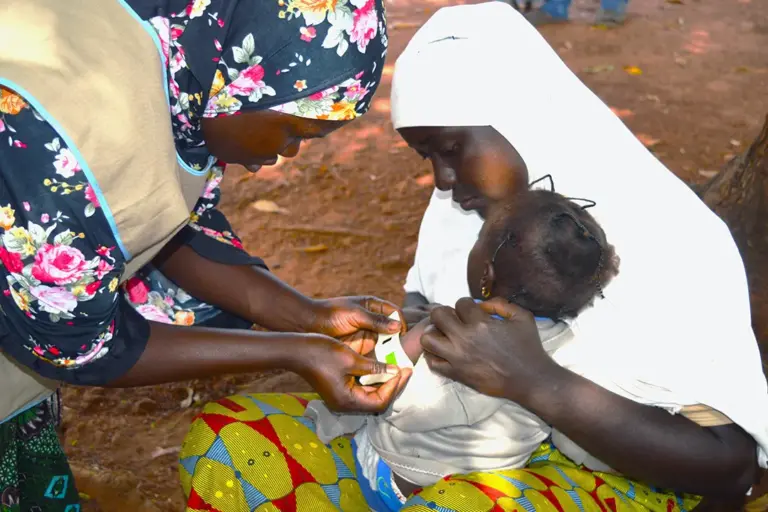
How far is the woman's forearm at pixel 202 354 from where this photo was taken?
173cm

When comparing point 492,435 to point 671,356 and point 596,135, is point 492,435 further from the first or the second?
point 596,135

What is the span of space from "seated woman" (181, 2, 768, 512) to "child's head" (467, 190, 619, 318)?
0.20ft

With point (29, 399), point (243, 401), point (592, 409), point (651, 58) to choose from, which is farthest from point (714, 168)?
point (29, 399)

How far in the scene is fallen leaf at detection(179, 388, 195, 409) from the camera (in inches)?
121

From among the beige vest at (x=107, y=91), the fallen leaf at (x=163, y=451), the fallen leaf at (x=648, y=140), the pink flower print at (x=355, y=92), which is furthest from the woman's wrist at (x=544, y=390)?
the fallen leaf at (x=648, y=140)

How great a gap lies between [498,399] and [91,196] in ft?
3.66

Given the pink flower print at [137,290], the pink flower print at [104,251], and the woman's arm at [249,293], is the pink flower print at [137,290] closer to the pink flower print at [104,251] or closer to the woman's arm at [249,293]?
the woman's arm at [249,293]

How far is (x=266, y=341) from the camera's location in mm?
1822

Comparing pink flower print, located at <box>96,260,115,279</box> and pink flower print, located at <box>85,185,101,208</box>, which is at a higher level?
pink flower print, located at <box>85,185,101,208</box>

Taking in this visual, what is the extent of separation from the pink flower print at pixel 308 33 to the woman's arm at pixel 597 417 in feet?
2.59

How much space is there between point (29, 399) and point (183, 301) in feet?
2.06

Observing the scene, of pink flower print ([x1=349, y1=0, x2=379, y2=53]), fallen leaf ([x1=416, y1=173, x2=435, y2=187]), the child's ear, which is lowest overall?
fallen leaf ([x1=416, y1=173, x2=435, y2=187])

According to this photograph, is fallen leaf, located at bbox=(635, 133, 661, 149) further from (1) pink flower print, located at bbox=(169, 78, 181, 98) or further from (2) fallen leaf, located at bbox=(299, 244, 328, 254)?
(1) pink flower print, located at bbox=(169, 78, 181, 98)

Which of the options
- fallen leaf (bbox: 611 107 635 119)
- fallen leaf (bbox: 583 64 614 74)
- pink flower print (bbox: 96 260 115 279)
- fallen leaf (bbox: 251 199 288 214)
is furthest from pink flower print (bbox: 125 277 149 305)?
fallen leaf (bbox: 583 64 614 74)
